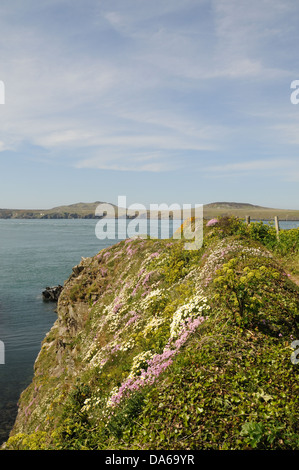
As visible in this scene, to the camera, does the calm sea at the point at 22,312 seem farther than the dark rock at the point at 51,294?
No

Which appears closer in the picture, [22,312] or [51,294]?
[22,312]

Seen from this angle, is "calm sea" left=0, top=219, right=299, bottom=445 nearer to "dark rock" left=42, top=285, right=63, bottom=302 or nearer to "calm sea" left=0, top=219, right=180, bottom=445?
"calm sea" left=0, top=219, right=180, bottom=445

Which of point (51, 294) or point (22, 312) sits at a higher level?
point (51, 294)

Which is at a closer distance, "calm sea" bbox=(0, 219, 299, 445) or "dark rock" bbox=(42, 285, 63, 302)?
"calm sea" bbox=(0, 219, 299, 445)

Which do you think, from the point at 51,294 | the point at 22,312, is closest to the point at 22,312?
the point at 22,312

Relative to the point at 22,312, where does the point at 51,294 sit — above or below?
above

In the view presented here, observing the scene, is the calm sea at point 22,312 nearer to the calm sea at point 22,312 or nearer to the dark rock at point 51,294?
the calm sea at point 22,312

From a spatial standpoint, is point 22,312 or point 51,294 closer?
point 22,312

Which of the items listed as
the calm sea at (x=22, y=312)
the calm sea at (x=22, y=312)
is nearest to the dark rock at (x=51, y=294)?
the calm sea at (x=22, y=312)

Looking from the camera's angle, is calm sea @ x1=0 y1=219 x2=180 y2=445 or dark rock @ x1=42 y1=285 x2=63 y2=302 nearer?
calm sea @ x1=0 y1=219 x2=180 y2=445

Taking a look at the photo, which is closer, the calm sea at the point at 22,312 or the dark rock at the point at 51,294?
the calm sea at the point at 22,312

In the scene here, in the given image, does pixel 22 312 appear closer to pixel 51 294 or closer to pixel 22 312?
pixel 22 312

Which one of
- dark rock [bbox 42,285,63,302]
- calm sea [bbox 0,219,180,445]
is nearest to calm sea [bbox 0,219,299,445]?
calm sea [bbox 0,219,180,445]
